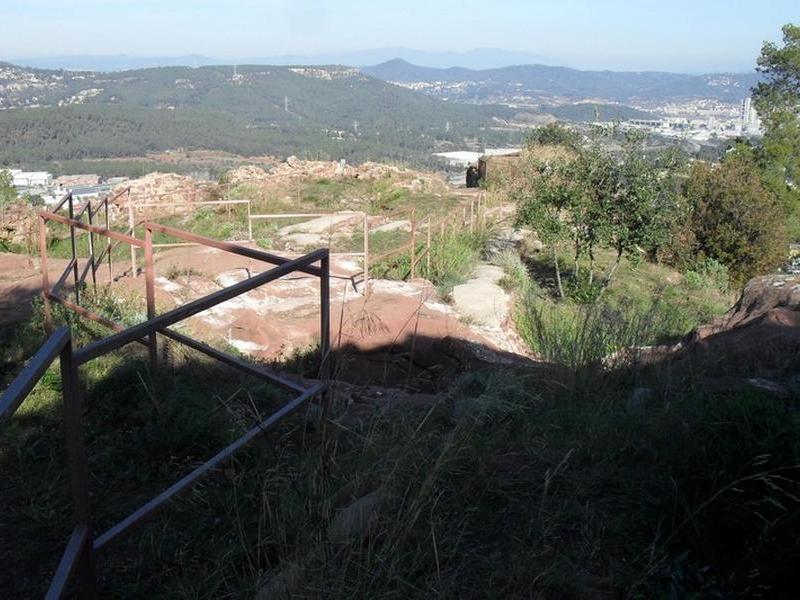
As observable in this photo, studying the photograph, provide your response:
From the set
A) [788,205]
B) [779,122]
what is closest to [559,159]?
[788,205]

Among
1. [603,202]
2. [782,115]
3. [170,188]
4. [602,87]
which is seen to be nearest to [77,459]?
[603,202]

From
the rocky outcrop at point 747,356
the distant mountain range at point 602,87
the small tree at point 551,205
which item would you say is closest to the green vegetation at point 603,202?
the small tree at point 551,205

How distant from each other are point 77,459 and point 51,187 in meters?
31.5

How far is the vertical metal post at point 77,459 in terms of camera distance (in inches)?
88.4

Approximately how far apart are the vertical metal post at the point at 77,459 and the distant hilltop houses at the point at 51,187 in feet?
23.0

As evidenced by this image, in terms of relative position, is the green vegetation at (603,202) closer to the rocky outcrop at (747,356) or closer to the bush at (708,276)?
the bush at (708,276)

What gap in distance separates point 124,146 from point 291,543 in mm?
75853

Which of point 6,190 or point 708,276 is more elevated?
point 6,190

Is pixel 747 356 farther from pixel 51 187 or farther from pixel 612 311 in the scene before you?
pixel 51 187

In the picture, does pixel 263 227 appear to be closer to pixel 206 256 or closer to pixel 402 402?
Answer: pixel 206 256

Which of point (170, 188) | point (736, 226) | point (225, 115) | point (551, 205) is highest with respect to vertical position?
point (551, 205)

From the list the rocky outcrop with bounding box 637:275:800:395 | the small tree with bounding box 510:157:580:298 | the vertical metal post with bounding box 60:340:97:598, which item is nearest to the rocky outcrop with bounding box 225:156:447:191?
the small tree with bounding box 510:157:580:298

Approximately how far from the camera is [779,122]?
34.0 meters

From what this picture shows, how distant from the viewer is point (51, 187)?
30.6 meters
